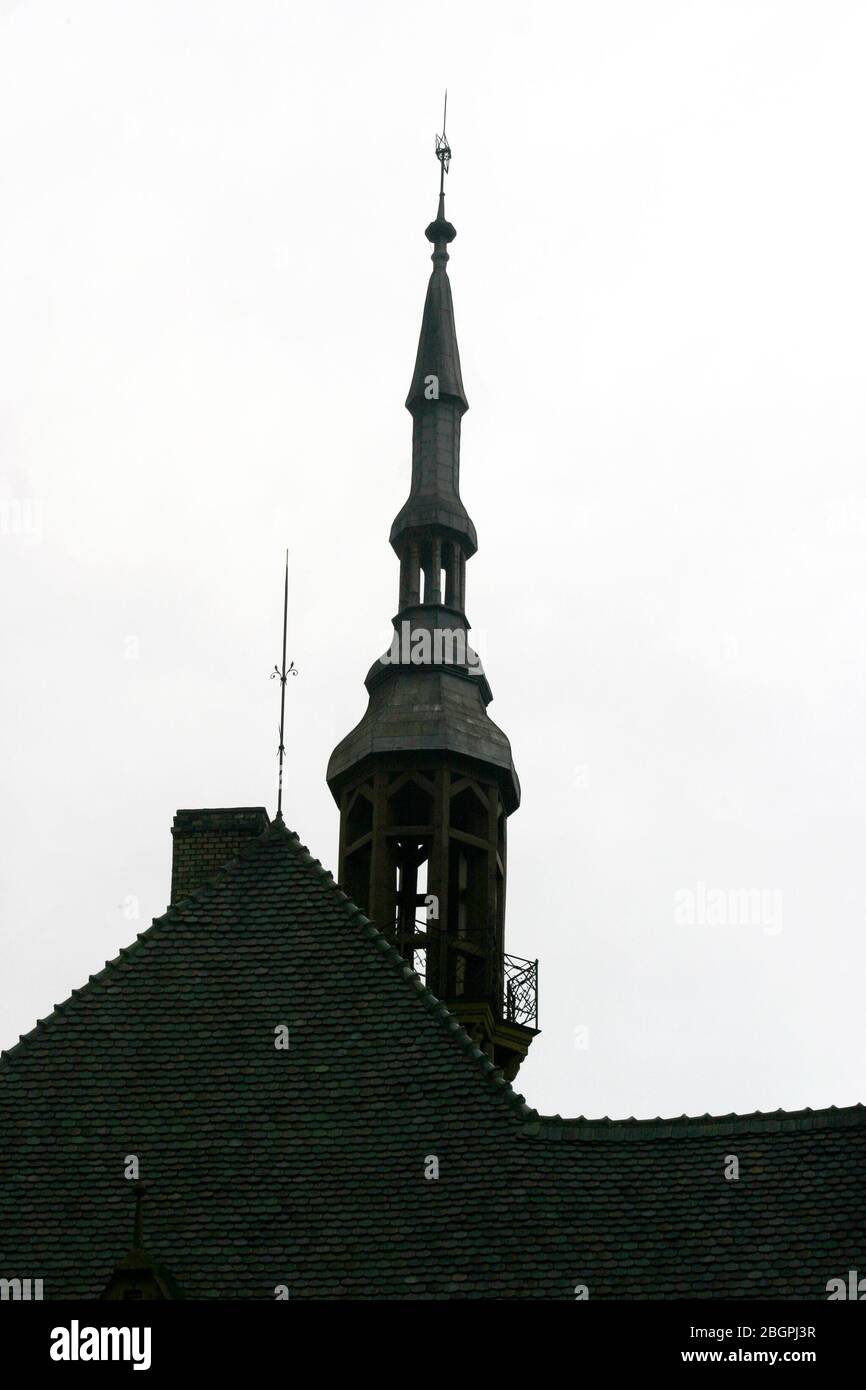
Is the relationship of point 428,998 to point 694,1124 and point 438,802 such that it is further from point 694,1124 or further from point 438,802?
point 438,802

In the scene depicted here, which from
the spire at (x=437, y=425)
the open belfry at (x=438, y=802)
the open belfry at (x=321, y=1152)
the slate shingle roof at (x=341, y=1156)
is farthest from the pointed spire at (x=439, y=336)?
the slate shingle roof at (x=341, y=1156)

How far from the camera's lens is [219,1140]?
33906 millimetres

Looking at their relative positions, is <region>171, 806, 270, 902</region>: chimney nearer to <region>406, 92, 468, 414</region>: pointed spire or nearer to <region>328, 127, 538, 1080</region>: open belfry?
<region>328, 127, 538, 1080</region>: open belfry

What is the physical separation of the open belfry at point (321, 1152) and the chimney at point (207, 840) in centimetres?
3

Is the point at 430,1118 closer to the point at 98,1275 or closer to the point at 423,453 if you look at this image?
the point at 98,1275

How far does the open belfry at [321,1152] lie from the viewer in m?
31.8

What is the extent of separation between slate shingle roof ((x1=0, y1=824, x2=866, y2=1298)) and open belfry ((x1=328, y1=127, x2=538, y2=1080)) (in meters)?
9.25

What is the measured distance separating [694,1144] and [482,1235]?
324 cm

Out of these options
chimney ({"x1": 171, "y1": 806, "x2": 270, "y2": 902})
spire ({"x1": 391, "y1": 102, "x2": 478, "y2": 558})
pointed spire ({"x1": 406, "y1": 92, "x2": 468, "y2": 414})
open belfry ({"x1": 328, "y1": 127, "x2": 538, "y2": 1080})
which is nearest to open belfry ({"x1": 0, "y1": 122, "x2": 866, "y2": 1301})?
chimney ({"x1": 171, "y1": 806, "x2": 270, "y2": 902})

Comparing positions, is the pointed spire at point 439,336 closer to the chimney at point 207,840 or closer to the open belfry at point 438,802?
the open belfry at point 438,802

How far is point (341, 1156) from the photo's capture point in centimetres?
3350
